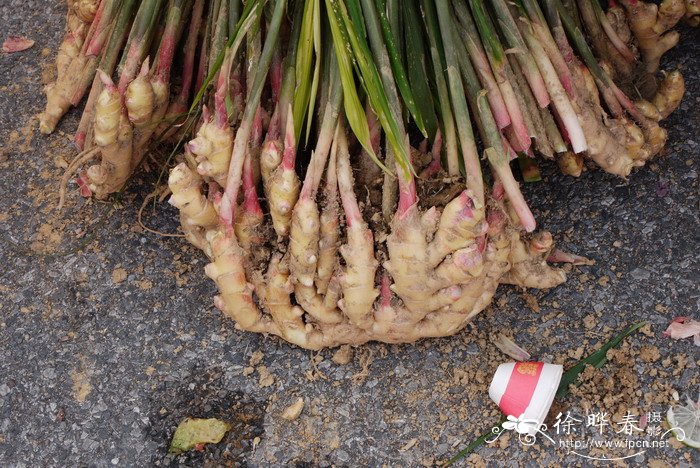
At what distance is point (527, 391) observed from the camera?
5.59 feet

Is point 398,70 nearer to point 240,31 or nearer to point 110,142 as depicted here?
point 240,31

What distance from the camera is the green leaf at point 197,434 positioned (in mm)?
1793

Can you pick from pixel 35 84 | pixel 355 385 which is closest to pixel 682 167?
pixel 355 385

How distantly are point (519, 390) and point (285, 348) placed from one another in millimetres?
557

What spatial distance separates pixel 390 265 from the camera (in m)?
1.65

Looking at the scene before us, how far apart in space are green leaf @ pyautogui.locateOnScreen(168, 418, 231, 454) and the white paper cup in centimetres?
61

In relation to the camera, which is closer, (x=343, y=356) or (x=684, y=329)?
(x=684, y=329)

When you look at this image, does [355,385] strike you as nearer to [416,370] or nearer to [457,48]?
[416,370]

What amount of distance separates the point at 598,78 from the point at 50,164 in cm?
146

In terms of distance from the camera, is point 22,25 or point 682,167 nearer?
point 682,167

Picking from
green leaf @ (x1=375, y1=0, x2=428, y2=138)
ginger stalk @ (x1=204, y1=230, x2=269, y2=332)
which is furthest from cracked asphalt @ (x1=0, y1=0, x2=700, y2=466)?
green leaf @ (x1=375, y1=0, x2=428, y2=138)

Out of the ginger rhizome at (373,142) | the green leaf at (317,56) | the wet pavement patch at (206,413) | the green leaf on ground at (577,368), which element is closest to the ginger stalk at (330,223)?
the ginger rhizome at (373,142)

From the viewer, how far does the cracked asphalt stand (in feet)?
5.82

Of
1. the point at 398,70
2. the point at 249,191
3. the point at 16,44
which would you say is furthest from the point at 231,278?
the point at 16,44
